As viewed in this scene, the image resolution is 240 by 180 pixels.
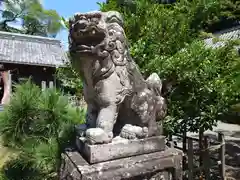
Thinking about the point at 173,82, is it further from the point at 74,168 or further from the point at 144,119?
the point at 74,168

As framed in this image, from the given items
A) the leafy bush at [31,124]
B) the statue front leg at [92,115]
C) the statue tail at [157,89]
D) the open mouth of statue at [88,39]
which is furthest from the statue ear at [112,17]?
the leafy bush at [31,124]

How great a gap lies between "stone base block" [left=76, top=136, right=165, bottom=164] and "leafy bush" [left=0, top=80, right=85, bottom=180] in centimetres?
88

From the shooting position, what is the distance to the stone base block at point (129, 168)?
164 cm

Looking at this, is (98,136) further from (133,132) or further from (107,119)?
(133,132)

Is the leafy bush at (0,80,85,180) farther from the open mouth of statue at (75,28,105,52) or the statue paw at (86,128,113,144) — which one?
the open mouth of statue at (75,28,105,52)

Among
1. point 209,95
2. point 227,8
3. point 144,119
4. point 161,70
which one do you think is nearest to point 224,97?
point 209,95

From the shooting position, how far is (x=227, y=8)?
3877mm

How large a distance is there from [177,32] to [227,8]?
1.30m

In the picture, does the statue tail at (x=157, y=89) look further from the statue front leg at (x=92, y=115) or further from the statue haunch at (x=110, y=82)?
the statue front leg at (x=92, y=115)

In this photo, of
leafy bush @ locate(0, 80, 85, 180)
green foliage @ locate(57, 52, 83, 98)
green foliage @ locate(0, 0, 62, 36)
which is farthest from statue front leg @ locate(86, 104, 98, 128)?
green foliage @ locate(0, 0, 62, 36)

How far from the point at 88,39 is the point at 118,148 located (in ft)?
2.60

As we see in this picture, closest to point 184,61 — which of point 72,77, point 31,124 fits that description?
point 72,77

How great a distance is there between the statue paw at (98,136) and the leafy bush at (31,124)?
0.90m

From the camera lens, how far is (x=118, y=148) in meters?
1.77
